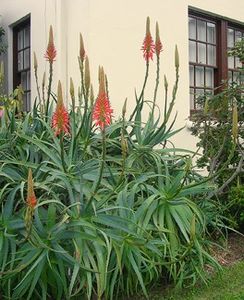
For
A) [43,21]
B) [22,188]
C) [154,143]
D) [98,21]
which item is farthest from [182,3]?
[22,188]

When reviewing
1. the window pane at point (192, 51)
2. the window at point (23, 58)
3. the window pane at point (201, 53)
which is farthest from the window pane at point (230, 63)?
the window at point (23, 58)

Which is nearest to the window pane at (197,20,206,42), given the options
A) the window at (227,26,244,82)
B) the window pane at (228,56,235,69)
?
the window at (227,26,244,82)

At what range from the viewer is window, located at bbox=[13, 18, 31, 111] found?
9.84 meters

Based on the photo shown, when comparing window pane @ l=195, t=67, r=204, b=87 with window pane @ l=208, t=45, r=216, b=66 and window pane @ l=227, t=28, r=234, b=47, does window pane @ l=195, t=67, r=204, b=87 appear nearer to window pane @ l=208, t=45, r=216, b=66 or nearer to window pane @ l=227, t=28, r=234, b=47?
window pane @ l=208, t=45, r=216, b=66

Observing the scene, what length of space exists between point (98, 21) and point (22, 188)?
5.19 meters

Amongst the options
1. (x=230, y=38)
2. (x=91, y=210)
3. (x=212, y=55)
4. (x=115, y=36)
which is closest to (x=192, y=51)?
(x=212, y=55)

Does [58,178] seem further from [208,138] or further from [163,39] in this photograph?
[163,39]

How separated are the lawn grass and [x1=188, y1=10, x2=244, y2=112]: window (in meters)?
5.77

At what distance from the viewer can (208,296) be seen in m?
4.06

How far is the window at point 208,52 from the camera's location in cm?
1000

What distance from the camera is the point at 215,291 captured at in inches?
165

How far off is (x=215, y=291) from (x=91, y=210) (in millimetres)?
1453

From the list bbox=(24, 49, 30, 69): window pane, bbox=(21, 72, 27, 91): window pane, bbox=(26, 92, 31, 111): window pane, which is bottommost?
bbox=(26, 92, 31, 111): window pane

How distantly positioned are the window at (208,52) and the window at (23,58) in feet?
11.0
